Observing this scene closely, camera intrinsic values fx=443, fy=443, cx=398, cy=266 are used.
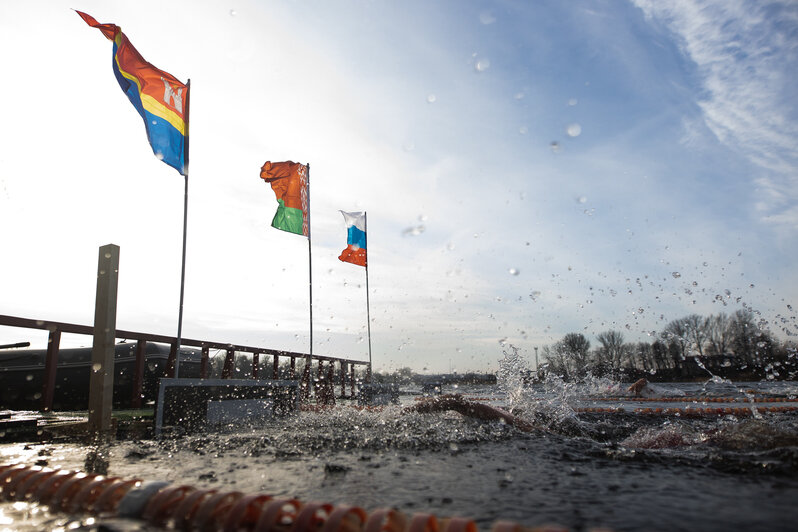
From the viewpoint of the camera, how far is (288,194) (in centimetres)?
1523

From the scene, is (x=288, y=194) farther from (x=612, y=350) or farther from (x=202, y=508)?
(x=612, y=350)

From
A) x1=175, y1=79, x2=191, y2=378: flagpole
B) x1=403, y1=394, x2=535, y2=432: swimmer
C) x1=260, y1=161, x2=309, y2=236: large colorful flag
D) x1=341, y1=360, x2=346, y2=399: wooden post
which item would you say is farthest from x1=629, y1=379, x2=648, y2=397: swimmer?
x1=175, y1=79, x2=191, y2=378: flagpole

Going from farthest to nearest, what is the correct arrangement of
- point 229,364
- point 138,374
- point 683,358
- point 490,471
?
1. point 683,358
2. point 229,364
3. point 138,374
4. point 490,471

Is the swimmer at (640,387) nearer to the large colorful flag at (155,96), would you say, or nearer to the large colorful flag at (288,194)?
the large colorful flag at (288,194)

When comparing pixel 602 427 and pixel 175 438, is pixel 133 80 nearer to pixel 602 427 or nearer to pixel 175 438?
pixel 175 438

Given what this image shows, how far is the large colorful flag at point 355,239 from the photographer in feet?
65.0

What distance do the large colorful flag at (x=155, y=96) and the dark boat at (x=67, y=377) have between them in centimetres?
718

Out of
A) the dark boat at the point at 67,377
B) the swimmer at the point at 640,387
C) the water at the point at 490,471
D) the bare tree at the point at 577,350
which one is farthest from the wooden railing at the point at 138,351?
the bare tree at the point at 577,350

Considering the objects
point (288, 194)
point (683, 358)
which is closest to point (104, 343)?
point (288, 194)

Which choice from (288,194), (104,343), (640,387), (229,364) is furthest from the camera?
(640,387)

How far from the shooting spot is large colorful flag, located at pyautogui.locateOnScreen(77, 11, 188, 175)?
352 inches

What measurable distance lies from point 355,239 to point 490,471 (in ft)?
53.0

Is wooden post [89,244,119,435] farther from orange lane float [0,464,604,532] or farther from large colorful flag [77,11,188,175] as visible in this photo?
orange lane float [0,464,604,532]

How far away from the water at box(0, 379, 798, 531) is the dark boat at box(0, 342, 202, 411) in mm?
8363
